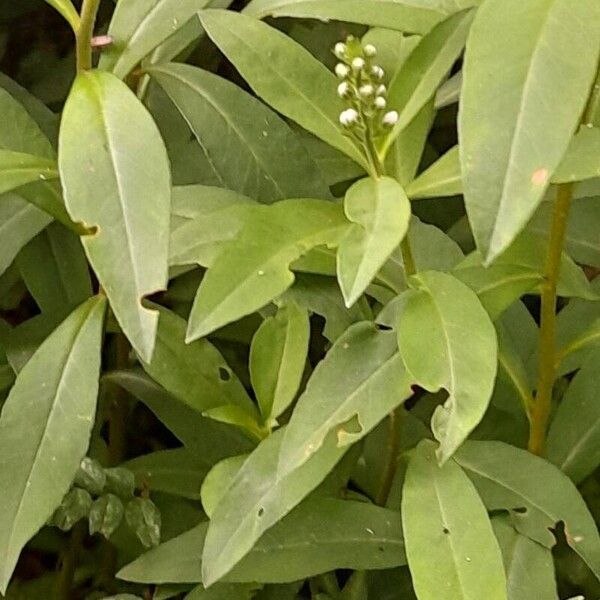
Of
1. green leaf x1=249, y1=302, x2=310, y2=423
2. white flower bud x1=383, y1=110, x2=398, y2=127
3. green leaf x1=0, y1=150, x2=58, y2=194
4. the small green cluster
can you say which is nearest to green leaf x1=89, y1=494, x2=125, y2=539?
the small green cluster

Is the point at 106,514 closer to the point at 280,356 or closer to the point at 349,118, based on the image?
the point at 280,356

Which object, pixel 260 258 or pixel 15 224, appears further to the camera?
pixel 15 224

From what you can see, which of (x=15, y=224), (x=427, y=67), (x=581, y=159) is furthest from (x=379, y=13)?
(x=15, y=224)

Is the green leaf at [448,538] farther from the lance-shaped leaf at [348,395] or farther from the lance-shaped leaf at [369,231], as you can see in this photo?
the lance-shaped leaf at [369,231]

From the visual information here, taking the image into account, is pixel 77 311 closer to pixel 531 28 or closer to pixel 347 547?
pixel 347 547

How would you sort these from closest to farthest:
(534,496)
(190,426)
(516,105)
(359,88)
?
(516,105) < (359,88) < (534,496) < (190,426)

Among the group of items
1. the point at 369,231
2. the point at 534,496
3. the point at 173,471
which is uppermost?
the point at 369,231
